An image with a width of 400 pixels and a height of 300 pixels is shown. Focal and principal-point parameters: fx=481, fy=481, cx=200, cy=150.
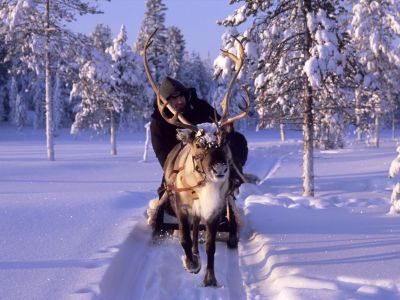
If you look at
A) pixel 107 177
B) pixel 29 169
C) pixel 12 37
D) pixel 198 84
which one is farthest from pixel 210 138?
pixel 198 84

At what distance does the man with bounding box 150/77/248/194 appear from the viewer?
25.0 ft

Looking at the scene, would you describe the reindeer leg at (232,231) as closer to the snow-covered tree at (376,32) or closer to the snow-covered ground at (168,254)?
the snow-covered ground at (168,254)

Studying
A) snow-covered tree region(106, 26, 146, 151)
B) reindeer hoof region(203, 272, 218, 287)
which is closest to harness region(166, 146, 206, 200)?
reindeer hoof region(203, 272, 218, 287)

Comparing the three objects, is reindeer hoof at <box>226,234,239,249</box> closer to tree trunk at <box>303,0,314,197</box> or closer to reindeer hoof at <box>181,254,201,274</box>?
reindeer hoof at <box>181,254,201,274</box>

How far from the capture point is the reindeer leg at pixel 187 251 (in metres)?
5.88

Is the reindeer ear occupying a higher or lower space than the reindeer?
higher

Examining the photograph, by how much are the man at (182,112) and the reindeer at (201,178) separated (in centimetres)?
143

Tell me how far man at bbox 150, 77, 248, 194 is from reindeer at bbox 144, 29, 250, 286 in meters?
1.43

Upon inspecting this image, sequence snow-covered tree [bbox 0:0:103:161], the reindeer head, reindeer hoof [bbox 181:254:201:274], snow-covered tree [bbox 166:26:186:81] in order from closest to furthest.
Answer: the reindeer head
reindeer hoof [bbox 181:254:201:274]
snow-covered tree [bbox 0:0:103:161]
snow-covered tree [bbox 166:26:186:81]

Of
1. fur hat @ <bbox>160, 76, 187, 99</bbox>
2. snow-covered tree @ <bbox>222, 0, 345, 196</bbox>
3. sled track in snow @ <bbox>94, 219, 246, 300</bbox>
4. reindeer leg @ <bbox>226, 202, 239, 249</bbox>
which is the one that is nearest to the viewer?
sled track in snow @ <bbox>94, 219, 246, 300</bbox>

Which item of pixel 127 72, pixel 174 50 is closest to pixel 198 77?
pixel 174 50

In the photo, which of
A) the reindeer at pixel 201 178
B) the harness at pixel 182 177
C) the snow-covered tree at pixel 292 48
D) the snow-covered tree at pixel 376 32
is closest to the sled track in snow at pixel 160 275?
the reindeer at pixel 201 178

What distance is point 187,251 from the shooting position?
5.95m

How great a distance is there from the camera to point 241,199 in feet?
43.3
